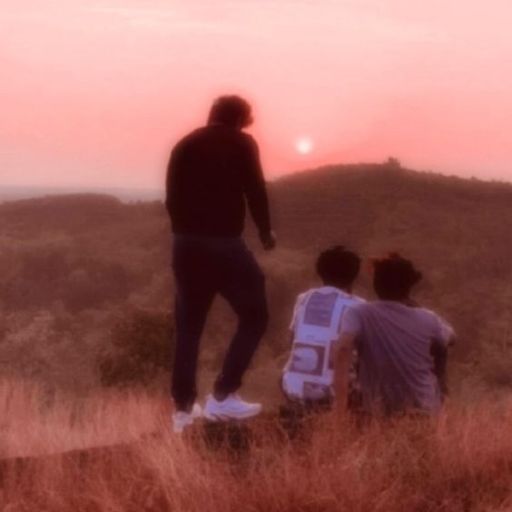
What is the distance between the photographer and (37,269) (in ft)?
139

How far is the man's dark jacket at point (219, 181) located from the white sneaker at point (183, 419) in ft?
3.88

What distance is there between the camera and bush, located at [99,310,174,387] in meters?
16.9

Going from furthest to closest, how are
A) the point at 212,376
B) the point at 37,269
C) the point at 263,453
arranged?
the point at 37,269 < the point at 212,376 < the point at 263,453

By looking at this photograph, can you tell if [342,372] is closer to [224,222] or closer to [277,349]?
[224,222]

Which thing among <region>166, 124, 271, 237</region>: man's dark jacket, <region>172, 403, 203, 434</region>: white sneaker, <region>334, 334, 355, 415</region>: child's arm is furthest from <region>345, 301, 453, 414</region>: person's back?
<region>172, 403, 203, 434</region>: white sneaker

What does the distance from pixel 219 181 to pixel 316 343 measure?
1.22 m

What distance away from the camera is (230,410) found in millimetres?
7797

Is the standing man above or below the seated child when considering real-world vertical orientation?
above

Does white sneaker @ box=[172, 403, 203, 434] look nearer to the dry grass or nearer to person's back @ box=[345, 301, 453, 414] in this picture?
Answer: the dry grass

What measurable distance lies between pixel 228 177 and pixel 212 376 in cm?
1405

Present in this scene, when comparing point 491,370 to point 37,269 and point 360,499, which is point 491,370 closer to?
point 360,499

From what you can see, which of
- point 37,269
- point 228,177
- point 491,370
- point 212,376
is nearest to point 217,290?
point 228,177

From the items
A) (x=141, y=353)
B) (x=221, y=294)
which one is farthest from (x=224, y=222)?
(x=141, y=353)

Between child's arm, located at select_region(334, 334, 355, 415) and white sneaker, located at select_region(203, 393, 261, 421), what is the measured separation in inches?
22.1
